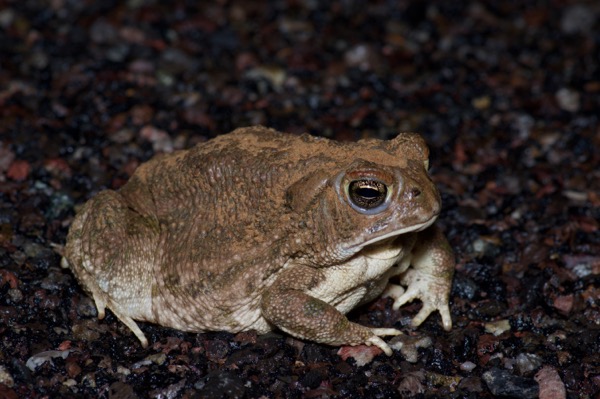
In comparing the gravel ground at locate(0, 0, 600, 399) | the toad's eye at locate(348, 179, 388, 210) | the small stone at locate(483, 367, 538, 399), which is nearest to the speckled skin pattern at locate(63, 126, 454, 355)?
the toad's eye at locate(348, 179, 388, 210)

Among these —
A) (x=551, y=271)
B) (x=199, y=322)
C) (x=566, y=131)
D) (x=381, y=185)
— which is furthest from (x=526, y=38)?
(x=199, y=322)

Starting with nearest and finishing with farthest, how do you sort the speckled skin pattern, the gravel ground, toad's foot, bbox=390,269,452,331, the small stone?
1. the speckled skin pattern
2. the small stone
3. the gravel ground
4. toad's foot, bbox=390,269,452,331

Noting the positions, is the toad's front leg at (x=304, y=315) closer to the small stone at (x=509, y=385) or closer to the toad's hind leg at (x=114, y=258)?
the small stone at (x=509, y=385)

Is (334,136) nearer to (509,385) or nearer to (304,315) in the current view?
Result: (304,315)

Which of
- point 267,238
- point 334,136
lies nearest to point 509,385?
point 267,238

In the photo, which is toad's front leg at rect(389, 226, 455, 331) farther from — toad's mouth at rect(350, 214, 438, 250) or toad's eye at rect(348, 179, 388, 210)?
toad's eye at rect(348, 179, 388, 210)

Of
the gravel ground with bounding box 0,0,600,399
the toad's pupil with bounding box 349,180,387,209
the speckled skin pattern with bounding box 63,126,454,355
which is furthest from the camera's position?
the gravel ground with bounding box 0,0,600,399

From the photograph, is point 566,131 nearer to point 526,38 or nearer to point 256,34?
point 526,38
